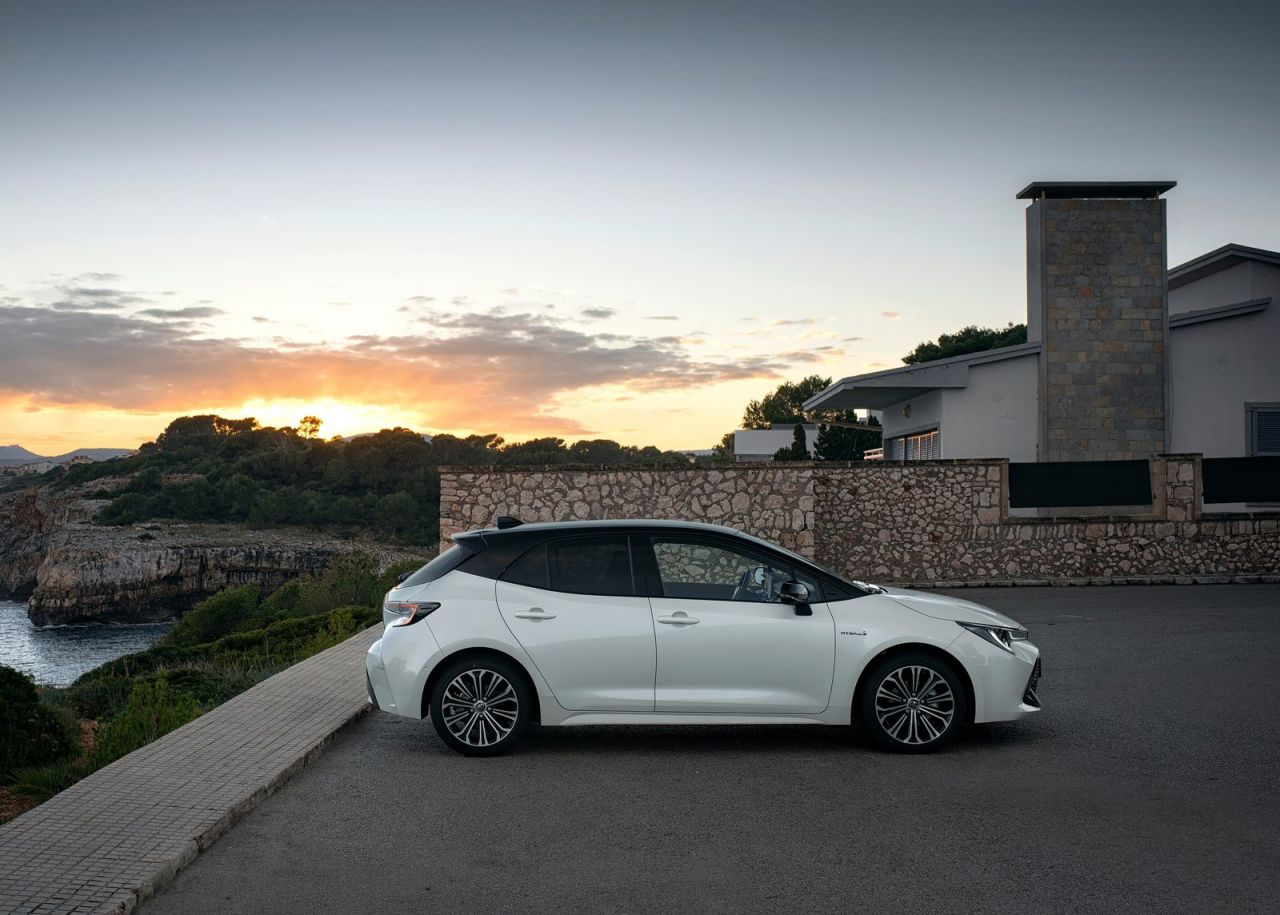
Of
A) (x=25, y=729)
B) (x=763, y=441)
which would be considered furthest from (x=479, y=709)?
(x=763, y=441)

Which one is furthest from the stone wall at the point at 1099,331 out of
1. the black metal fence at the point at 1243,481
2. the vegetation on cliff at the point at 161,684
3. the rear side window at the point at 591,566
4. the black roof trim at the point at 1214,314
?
the rear side window at the point at 591,566

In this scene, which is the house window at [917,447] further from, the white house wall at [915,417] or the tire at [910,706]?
the tire at [910,706]

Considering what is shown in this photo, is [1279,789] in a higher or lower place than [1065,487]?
Answer: lower

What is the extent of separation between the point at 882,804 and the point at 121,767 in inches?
194

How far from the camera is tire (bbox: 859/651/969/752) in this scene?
8.24m

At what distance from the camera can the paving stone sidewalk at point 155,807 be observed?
5.25m

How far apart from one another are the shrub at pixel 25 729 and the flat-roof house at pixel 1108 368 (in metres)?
19.4

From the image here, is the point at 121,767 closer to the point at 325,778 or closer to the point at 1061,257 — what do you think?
the point at 325,778

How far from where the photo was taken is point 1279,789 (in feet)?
23.5

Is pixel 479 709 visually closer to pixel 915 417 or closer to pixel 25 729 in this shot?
pixel 25 729

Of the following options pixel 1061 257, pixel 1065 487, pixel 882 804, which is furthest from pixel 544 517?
pixel 882 804

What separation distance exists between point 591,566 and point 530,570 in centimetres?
45

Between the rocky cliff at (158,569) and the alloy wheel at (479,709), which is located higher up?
the alloy wheel at (479,709)

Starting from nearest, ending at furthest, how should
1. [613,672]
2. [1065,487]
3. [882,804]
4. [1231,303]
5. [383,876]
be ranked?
1. [383,876]
2. [882,804]
3. [613,672]
4. [1065,487]
5. [1231,303]
